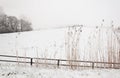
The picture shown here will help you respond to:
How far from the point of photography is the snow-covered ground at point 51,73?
→ 262 centimetres

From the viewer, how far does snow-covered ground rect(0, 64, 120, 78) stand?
2621 mm

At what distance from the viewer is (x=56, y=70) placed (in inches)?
109

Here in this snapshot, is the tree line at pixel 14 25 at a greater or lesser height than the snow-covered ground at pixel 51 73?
greater

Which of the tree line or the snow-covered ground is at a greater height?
the tree line

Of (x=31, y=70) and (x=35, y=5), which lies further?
(x=35, y=5)

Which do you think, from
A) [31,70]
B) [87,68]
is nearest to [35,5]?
[31,70]

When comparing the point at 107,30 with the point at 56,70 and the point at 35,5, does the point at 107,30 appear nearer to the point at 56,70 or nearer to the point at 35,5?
the point at 56,70

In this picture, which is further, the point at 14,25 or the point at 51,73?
the point at 14,25

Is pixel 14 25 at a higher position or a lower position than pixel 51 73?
higher

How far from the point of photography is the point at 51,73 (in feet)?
8.75

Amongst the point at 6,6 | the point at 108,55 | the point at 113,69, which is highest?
the point at 6,6

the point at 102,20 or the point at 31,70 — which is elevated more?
the point at 102,20

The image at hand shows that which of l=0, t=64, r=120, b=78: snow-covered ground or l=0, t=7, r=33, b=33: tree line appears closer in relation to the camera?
l=0, t=64, r=120, b=78: snow-covered ground

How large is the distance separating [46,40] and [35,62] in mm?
360
